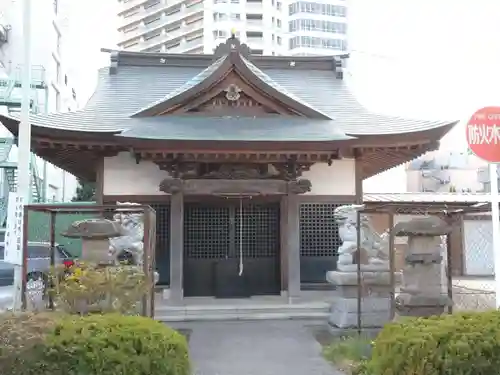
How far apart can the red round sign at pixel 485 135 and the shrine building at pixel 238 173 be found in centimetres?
497

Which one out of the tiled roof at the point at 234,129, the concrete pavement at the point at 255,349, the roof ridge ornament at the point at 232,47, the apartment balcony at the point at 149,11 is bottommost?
the concrete pavement at the point at 255,349

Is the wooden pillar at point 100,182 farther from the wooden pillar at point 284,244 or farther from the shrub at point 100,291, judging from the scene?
the shrub at point 100,291

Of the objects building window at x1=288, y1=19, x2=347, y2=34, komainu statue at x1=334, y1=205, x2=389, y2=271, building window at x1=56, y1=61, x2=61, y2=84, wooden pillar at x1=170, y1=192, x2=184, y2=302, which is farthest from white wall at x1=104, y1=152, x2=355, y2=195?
building window at x1=288, y1=19, x2=347, y2=34

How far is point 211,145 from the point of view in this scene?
38.0 ft

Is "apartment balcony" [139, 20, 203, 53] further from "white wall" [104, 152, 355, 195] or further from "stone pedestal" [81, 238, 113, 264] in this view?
"stone pedestal" [81, 238, 113, 264]

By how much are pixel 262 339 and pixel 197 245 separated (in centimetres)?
419

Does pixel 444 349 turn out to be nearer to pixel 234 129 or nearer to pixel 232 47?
pixel 234 129

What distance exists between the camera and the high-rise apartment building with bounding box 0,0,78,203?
25875 millimetres

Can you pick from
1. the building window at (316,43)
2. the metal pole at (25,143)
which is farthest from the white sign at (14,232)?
the building window at (316,43)

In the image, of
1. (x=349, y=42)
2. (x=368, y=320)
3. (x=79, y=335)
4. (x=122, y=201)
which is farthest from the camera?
(x=349, y=42)

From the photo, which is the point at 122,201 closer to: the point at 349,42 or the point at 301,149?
the point at 301,149

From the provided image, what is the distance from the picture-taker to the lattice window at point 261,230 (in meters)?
13.2

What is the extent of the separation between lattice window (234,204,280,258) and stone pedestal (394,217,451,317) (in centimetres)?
420

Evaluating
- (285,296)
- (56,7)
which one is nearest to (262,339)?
(285,296)
